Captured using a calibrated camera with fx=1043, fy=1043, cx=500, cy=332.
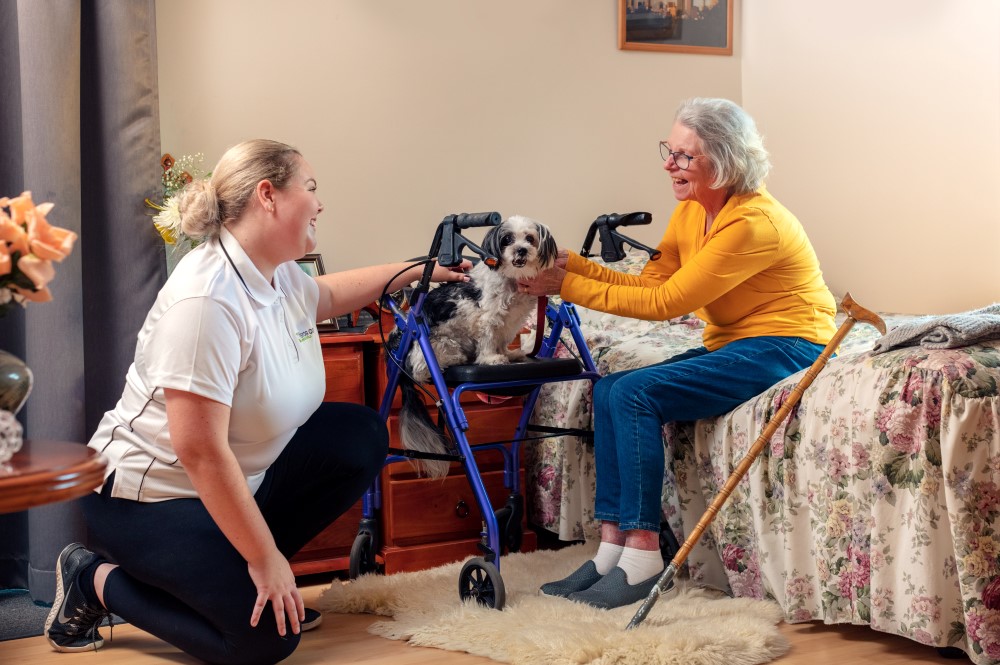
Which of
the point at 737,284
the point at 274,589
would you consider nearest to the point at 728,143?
the point at 737,284

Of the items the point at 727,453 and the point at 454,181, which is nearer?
the point at 727,453

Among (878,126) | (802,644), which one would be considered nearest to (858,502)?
(802,644)

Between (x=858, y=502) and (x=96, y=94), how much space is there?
2107mm

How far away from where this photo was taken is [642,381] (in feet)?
7.77

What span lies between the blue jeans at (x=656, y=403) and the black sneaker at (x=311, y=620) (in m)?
0.67

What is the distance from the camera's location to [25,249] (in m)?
1.28

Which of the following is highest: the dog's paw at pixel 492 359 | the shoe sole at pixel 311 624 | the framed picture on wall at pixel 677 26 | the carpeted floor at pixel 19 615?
the framed picture on wall at pixel 677 26

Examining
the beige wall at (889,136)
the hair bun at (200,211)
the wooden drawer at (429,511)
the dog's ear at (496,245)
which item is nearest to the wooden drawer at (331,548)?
the wooden drawer at (429,511)

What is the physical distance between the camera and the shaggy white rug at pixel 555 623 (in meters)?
1.97

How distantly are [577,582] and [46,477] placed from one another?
143 cm

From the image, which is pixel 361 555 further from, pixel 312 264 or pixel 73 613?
pixel 312 264

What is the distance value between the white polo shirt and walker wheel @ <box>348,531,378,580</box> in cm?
57

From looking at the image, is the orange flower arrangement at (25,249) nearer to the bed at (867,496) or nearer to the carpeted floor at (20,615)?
Answer: the carpeted floor at (20,615)

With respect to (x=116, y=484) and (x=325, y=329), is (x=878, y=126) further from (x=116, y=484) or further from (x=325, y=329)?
(x=116, y=484)
